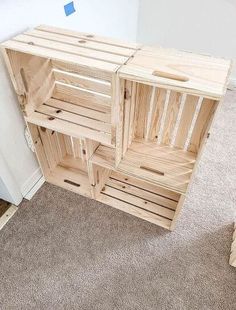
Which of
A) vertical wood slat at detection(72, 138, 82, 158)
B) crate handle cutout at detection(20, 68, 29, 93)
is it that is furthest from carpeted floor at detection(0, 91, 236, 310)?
crate handle cutout at detection(20, 68, 29, 93)

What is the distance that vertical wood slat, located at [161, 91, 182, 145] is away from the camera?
104cm

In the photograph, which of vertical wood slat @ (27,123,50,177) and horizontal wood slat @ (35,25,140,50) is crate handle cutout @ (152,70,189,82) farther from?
vertical wood slat @ (27,123,50,177)

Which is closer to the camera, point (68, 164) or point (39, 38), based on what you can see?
point (39, 38)

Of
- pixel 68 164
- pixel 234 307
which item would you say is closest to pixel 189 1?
pixel 68 164

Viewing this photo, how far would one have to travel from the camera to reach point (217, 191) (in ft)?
4.88

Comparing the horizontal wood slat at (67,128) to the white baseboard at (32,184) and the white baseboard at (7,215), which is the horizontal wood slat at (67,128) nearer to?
the white baseboard at (32,184)

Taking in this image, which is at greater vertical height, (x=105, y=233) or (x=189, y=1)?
(x=189, y=1)

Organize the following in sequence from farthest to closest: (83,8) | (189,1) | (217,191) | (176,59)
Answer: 1. (189,1)
2. (217,191)
3. (83,8)
4. (176,59)

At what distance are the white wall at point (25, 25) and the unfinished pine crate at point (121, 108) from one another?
0.06 meters

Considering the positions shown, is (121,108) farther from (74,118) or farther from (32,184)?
(32,184)

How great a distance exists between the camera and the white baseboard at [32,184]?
1414mm

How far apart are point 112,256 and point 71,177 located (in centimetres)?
54

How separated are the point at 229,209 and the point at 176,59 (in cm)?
96

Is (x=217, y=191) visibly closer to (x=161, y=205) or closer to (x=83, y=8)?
(x=161, y=205)
